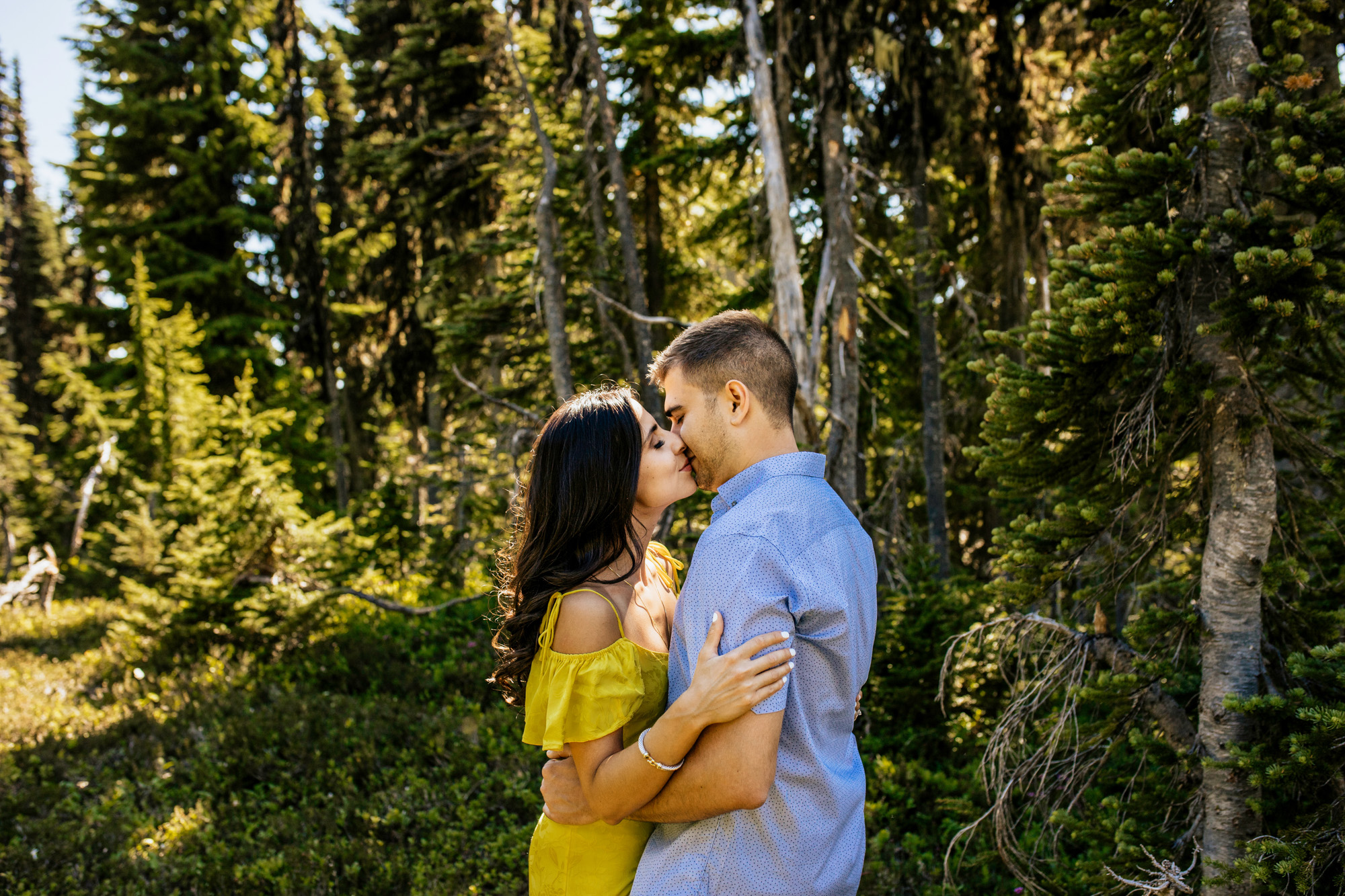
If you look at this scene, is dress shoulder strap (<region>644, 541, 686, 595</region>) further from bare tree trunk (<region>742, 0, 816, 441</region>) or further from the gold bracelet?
bare tree trunk (<region>742, 0, 816, 441</region>)

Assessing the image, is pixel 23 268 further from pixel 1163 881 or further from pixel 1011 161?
pixel 1163 881

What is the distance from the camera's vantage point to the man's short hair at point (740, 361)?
7.72ft

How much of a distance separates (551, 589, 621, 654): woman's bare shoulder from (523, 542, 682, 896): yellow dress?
0.06 ft

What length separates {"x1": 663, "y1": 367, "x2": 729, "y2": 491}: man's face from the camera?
237 centimetres

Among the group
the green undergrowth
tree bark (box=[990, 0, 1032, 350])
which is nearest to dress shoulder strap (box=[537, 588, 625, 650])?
the green undergrowth

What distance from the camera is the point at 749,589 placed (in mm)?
1899

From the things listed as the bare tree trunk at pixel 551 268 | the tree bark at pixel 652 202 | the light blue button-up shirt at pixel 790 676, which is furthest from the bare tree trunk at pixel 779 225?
the light blue button-up shirt at pixel 790 676

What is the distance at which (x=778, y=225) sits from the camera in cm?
896

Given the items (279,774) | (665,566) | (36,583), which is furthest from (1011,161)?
(36,583)

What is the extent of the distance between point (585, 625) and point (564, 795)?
1.73ft

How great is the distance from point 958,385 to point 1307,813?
35.6 feet

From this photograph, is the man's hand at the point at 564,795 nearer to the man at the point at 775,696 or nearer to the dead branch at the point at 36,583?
the man at the point at 775,696

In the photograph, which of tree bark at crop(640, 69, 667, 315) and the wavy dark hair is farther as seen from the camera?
tree bark at crop(640, 69, 667, 315)

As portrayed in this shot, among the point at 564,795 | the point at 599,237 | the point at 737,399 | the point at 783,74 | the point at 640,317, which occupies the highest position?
the point at 783,74
